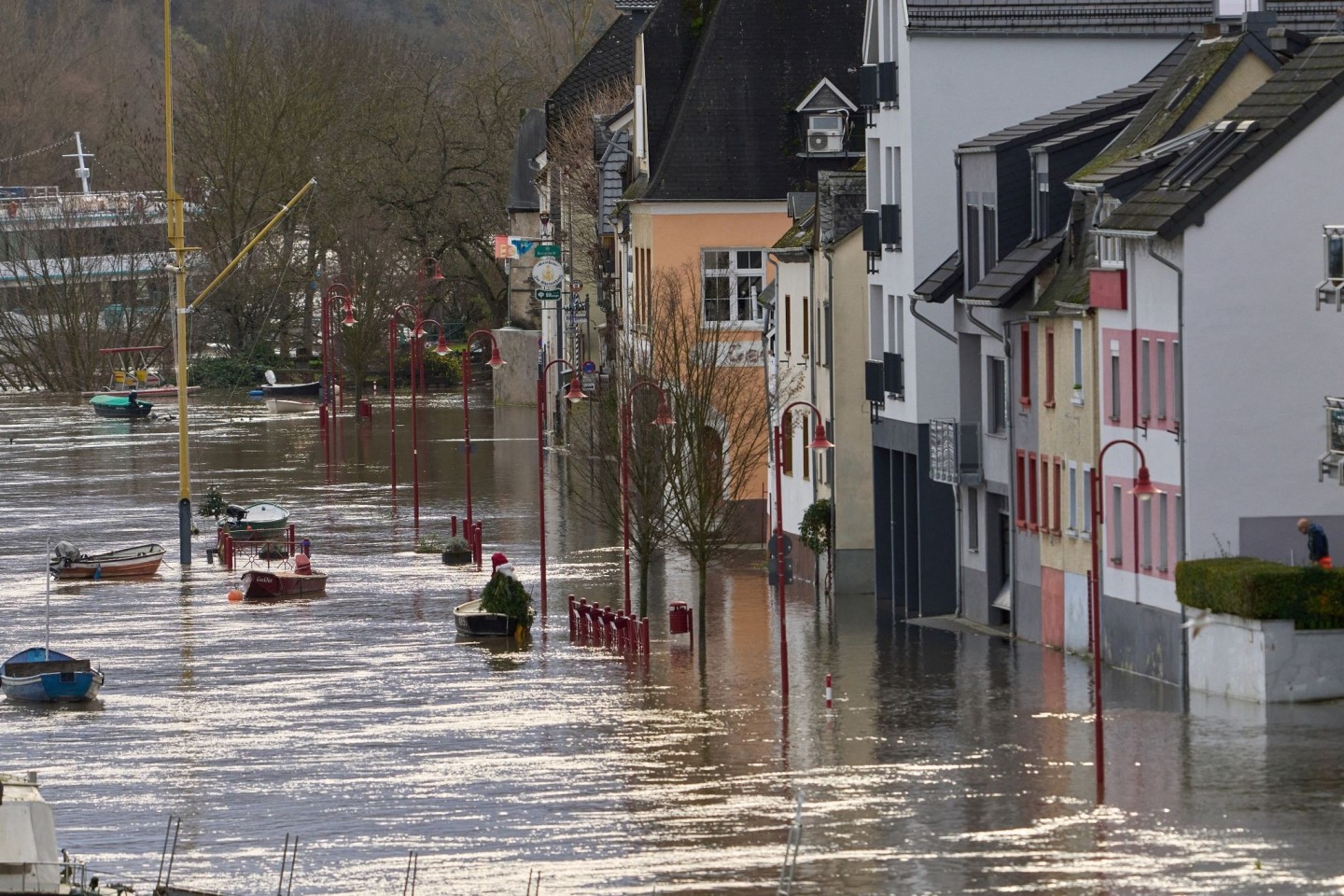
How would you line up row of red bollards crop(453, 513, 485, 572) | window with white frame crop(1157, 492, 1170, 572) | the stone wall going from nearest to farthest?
the stone wall < window with white frame crop(1157, 492, 1170, 572) < row of red bollards crop(453, 513, 485, 572)

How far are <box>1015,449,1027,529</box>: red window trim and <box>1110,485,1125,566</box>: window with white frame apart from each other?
4415 mm

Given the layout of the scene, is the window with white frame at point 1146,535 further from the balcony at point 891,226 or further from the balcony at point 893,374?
the balcony at point 891,226

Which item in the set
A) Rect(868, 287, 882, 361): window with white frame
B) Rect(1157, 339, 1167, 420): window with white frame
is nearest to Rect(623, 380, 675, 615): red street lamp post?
Rect(868, 287, 882, 361): window with white frame

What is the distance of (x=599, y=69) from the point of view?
107 metres

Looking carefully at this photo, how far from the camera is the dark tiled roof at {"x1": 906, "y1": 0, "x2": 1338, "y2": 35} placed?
56.4m

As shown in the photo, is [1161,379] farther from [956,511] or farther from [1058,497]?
[956,511]

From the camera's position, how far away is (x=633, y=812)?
36.8 meters

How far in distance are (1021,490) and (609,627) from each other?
8.35m

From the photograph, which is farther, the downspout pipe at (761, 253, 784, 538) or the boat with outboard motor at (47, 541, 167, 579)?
the boat with outboard motor at (47, 541, 167, 579)

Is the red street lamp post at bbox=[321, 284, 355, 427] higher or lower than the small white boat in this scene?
higher

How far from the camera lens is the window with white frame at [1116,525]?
4688 centimetres

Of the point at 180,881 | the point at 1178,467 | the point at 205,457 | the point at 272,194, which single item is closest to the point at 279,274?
the point at 272,194

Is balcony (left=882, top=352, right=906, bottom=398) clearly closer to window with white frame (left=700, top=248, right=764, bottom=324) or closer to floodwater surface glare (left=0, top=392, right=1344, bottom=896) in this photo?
floodwater surface glare (left=0, top=392, right=1344, bottom=896)

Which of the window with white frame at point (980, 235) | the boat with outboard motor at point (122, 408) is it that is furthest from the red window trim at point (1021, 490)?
the boat with outboard motor at point (122, 408)
